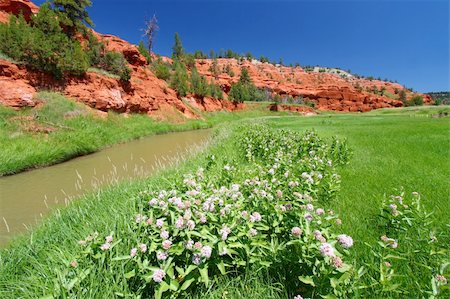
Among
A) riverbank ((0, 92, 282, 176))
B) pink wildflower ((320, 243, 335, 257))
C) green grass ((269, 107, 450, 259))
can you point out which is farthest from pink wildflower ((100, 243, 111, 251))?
riverbank ((0, 92, 282, 176))

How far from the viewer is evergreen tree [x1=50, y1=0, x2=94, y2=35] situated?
27.0 meters

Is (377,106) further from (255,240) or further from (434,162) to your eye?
(255,240)

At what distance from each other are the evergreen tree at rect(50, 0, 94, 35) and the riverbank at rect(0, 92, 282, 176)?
13.5 metres

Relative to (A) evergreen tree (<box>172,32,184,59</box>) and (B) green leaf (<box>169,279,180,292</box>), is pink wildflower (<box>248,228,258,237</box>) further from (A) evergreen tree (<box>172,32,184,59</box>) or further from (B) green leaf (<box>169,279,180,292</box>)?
(A) evergreen tree (<box>172,32,184,59</box>)

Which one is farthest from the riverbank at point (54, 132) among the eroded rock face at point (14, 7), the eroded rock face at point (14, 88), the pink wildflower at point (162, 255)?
the eroded rock face at point (14, 7)

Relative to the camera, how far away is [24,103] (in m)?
16.5

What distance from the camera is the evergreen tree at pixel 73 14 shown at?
27.0m

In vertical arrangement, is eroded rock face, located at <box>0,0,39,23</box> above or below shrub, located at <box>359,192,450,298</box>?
above

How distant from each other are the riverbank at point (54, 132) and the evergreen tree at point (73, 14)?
532 inches

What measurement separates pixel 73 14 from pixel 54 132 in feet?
75.2

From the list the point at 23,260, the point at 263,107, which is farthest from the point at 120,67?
the point at 263,107

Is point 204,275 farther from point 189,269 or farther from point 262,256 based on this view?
point 262,256

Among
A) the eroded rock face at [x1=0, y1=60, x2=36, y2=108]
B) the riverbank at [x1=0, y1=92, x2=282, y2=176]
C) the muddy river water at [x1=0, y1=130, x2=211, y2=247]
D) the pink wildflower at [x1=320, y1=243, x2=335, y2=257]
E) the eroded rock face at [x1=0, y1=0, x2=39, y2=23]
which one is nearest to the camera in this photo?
the pink wildflower at [x1=320, y1=243, x2=335, y2=257]

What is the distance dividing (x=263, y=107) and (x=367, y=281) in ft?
215
